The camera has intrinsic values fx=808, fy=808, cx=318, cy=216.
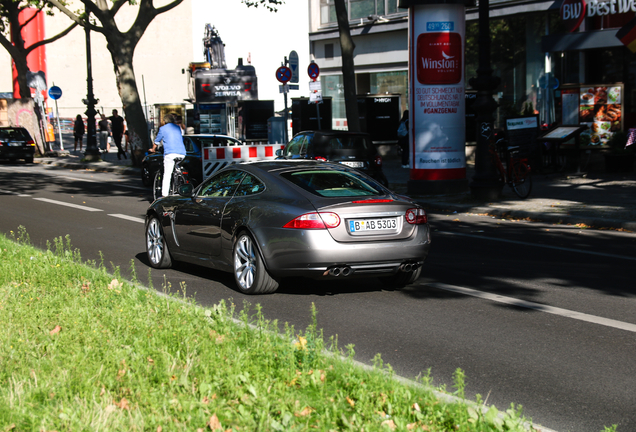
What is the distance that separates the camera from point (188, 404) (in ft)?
13.4

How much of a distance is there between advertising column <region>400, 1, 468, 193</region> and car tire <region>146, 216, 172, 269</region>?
8927 mm

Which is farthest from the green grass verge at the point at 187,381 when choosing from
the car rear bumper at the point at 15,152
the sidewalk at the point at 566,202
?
the car rear bumper at the point at 15,152

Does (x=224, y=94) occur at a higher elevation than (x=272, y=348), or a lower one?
higher

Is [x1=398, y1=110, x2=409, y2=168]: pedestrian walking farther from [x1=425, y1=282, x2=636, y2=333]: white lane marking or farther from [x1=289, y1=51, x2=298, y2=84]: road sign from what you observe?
[x1=425, y1=282, x2=636, y2=333]: white lane marking

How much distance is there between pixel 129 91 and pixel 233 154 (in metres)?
11.2

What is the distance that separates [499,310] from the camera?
279 inches

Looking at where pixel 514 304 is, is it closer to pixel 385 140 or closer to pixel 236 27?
pixel 385 140

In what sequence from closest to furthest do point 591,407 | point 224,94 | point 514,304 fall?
point 591,407, point 514,304, point 224,94

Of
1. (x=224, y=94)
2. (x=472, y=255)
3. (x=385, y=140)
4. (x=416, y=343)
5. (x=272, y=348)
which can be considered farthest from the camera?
(x=224, y=94)

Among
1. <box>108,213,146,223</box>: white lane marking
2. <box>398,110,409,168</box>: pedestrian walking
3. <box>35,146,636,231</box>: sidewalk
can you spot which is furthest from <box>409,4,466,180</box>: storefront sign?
<box>398,110,409,168</box>: pedestrian walking

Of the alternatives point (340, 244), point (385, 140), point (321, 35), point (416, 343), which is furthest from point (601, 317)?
point (321, 35)

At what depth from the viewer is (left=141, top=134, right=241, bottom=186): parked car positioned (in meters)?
19.9

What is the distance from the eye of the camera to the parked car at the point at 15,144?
110ft

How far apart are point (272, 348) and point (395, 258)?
273cm
